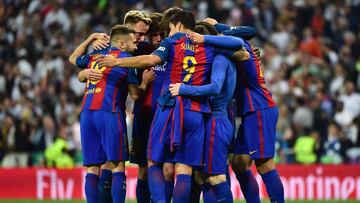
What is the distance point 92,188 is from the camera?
11.4 meters

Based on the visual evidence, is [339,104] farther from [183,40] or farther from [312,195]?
[183,40]

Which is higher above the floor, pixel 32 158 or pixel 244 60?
pixel 244 60

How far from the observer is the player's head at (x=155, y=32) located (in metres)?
11.9

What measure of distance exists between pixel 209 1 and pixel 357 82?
437 cm

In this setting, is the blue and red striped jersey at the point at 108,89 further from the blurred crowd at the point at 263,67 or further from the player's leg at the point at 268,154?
the blurred crowd at the point at 263,67

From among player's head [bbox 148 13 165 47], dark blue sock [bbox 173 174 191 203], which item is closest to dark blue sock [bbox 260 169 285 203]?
dark blue sock [bbox 173 174 191 203]

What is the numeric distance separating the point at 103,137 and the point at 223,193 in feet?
5.02

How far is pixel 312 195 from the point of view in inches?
719

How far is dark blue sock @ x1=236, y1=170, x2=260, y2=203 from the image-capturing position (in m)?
11.5

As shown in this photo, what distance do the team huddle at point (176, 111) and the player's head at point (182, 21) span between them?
0.01m

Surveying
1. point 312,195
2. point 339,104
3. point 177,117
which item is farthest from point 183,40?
point 339,104

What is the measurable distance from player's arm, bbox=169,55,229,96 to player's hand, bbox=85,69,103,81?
100 centimetres

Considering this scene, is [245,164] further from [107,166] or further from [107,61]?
[107,61]

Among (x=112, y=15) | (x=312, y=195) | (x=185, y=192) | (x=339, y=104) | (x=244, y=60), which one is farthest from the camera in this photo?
(x=112, y=15)
